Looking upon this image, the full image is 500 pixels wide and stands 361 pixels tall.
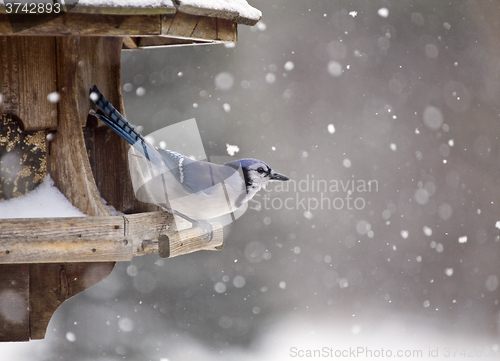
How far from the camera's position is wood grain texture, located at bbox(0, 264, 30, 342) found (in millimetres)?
1798

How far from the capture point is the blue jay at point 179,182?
77.3 inches

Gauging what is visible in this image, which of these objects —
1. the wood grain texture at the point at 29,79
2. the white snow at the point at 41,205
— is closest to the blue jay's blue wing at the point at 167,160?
the wood grain texture at the point at 29,79

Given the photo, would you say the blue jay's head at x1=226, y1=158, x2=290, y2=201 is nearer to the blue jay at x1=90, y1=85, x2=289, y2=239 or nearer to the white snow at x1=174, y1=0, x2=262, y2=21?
the blue jay at x1=90, y1=85, x2=289, y2=239

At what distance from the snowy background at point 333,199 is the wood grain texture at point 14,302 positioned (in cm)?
288

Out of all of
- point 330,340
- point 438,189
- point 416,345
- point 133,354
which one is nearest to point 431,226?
point 438,189

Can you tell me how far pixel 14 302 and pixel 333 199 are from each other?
3635 mm

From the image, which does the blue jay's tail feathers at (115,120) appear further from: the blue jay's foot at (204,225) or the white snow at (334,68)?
the white snow at (334,68)

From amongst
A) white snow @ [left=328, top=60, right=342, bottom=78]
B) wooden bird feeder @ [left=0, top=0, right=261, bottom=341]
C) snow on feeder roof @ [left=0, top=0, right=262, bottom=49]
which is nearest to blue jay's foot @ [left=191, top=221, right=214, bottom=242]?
wooden bird feeder @ [left=0, top=0, right=261, bottom=341]

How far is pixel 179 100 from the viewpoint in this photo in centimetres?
464

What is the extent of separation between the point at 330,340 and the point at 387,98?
270 centimetres

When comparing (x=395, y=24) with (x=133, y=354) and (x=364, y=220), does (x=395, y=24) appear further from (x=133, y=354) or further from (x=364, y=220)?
(x=133, y=354)

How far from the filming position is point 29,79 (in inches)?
67.4

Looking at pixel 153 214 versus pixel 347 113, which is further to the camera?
pixel 347 113

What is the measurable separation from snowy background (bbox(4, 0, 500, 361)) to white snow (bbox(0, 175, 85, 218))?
286cm
